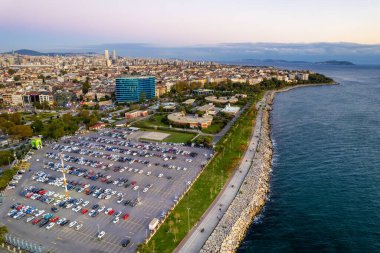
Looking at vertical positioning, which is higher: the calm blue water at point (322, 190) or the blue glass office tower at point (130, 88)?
the blue glass office tower at point (130, 88)

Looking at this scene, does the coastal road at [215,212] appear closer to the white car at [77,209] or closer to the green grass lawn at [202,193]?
the green grass lawn at [202,193]

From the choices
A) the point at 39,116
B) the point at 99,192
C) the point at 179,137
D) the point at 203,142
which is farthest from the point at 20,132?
the point at 203,142

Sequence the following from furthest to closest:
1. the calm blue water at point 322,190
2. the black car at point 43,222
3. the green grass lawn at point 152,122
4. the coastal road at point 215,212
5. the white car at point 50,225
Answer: the green grass lawn at point 152,122 → the black car at point 43,222 → the white car at point 50,225 → the calm blue water at point 322,190 → the coastal road at point 215,212

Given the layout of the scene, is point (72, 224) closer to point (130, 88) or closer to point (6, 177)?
point (6, 177)

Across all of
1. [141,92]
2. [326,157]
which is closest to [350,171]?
[326,157]

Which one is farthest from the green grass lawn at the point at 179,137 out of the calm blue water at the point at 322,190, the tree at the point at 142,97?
the tree at the point at 142,97

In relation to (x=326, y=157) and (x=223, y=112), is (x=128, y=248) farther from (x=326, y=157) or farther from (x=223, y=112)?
(x=223, y=112)

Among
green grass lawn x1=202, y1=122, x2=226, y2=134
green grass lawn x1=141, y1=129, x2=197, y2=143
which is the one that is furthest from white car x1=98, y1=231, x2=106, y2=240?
green grass lawn x1=202, y1=122, x2=226, y2=134
